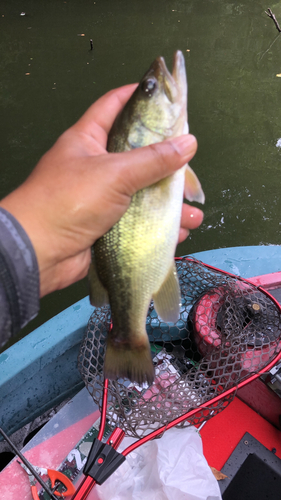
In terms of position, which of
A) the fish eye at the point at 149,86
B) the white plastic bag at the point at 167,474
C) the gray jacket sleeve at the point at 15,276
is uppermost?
the fish eye at the point at 149,86

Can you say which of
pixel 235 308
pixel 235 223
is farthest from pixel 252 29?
pixel 235 308

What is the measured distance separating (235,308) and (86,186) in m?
1.25

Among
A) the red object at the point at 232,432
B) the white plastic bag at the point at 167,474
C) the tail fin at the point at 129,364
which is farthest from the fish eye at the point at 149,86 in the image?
the red object at the point at 232,432

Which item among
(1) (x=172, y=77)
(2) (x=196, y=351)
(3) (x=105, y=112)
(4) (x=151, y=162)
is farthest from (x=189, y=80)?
(4) (x=151, y=162)

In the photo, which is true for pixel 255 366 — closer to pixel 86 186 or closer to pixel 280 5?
pixel 86 186

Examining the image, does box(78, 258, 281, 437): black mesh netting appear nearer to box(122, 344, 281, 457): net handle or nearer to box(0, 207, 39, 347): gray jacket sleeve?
box(122, 344, 281, 457): net handle

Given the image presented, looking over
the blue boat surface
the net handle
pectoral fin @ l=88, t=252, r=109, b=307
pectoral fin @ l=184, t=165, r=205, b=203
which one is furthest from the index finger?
the net handle

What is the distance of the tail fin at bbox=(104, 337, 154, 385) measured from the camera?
1.36m

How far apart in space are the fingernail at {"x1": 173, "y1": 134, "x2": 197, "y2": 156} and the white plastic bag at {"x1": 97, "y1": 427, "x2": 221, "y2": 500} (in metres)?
1.37

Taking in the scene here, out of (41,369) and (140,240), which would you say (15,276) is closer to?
(140,240)

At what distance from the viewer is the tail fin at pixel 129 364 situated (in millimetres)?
1361

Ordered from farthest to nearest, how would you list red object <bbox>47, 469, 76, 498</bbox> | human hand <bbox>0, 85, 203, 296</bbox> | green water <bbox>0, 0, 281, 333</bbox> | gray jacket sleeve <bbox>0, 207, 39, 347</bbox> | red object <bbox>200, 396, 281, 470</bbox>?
green water <bbox>0, 0, 281, 333</bbox>, red object <bbox>200, 396, 281, 470</bbox>, red object <bbox>47, 469, 76, 498</bbox>, human hand <bbox>0, 85, 203, 296</bbox>, gray jacket sleeve <bbox>0, 207, 39, 347</bbox>

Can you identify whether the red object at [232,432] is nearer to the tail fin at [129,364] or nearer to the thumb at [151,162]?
the tail fin at [129,364]

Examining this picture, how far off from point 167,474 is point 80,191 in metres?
1.35
